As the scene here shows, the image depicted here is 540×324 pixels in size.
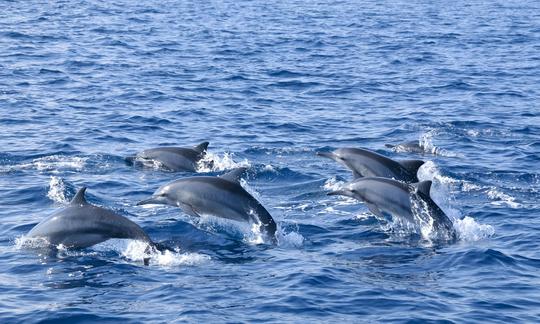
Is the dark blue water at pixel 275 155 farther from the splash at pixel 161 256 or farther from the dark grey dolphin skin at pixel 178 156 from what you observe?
the dark grey dolphin skin at pixel 178 156

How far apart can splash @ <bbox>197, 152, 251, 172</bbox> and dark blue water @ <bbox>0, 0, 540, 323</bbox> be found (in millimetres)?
95

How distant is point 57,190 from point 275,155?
5.75 meters

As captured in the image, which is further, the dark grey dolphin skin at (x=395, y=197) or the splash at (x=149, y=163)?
the splash at (x=149, y=163)

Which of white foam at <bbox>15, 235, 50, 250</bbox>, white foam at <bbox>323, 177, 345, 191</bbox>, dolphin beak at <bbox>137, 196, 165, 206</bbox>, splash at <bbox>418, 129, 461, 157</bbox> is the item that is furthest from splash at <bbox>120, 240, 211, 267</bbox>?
splash at <bbox>418, 129, 461, 157</bbox>

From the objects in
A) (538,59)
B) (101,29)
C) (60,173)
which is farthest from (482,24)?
(60,173)

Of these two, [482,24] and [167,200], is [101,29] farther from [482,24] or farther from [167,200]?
[167,200]

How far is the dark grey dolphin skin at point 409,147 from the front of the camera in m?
24.3

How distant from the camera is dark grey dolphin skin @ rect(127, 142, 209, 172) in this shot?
2184 cm

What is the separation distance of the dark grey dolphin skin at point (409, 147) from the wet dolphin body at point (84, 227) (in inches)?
383

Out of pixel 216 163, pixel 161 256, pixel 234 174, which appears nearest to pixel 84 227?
pixel 161 256

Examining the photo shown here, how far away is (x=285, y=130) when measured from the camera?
27016 millimetres

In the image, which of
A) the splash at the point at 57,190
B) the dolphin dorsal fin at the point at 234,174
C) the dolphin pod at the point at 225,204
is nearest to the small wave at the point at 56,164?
the splash at the point at 57,190

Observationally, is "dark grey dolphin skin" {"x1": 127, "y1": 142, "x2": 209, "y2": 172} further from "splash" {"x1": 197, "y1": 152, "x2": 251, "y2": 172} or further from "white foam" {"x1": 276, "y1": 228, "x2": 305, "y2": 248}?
"white foam" {"x1": 276, "y1": 228, "x2": 305, "y2": 248}

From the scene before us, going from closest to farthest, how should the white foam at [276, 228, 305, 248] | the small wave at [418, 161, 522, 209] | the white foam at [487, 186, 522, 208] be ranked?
1. the white foam at [276, 228, 305, 248]
2. the white foam at [487, 186, 522, 208]
3. the small wave at [418, 161, 522, 209]
